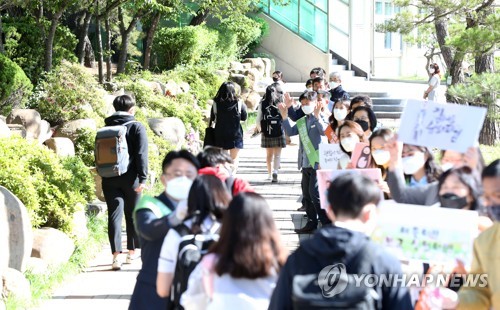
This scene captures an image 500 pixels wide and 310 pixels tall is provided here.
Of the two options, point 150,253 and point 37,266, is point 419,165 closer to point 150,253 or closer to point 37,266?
point 150,253

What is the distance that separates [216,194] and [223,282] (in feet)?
2.06

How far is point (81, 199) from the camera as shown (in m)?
10.2

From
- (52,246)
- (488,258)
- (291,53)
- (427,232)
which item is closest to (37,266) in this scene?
(52,246)

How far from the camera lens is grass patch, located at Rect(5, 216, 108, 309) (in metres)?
7.95

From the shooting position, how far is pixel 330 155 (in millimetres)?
8438

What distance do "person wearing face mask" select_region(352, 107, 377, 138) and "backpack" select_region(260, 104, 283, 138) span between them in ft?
17.0

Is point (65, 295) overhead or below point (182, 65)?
below

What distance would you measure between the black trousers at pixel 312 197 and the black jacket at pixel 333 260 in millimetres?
6190

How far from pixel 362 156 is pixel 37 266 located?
3.53 m

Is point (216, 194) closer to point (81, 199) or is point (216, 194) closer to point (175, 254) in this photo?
point (175, 254)

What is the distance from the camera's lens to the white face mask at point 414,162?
6.15m

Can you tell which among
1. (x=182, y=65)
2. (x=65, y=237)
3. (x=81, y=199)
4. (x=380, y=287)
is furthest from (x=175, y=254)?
(x=182, y=65)

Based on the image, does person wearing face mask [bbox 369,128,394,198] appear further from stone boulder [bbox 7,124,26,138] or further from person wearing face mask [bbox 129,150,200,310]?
stone boulder [bbox 7,124,26,138]

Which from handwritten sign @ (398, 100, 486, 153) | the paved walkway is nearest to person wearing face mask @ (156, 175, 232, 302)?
handwritten sign @ (398, 100, 486, 153)
